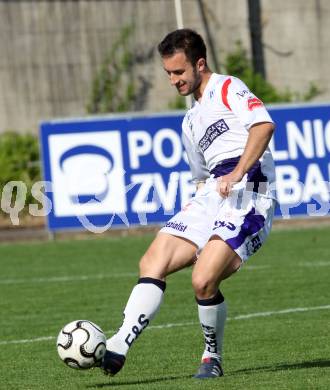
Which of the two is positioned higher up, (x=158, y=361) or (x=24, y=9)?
(x=24, y=9)

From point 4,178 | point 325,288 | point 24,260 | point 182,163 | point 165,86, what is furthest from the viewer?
point 165,86

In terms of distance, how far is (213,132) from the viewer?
294 inches

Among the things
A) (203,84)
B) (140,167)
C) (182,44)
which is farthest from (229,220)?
(140,167)

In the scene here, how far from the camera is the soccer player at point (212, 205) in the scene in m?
7.15

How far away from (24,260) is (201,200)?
9.17 metres

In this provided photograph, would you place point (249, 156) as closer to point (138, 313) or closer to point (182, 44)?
point (182, 44)

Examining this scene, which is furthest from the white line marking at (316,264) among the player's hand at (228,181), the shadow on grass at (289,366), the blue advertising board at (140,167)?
the player's hand at (228,181)

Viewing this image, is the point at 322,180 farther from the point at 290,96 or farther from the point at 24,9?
the point at 24,9

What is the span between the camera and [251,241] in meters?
7.32

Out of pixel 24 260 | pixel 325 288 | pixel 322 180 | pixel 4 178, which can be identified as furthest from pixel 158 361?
pixel 4 178

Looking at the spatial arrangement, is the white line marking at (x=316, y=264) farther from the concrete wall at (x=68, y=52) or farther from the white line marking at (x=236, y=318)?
the concrete wall at (x=68, y=52)

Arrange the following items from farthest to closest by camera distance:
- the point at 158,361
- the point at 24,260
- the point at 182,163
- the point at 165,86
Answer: the point at 165,86, the point at 182,163, the point at 24,260, the point at 158,361

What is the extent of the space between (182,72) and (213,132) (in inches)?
16.6

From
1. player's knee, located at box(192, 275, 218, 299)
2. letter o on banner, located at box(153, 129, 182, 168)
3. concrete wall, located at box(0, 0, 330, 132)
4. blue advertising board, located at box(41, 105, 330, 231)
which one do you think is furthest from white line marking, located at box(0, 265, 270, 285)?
concrete wall, located at box(0, 0, 330, 132)
